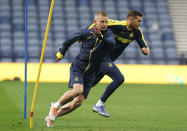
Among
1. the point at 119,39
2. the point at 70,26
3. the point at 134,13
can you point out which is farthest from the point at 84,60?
the point at 70,26

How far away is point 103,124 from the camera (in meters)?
7.57

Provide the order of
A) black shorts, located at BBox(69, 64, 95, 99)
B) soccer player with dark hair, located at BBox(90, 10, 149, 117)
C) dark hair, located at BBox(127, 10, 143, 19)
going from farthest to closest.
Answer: soccer player with dark hair, located at BBox(90, 10, 149, 117) → dark hair, located at BBox(127, 10, 143, 19) → black shorts, located at BBox(69, 64, 95, 99)

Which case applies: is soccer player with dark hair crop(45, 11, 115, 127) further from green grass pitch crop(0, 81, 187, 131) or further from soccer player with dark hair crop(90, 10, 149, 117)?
soccer player with dark hair crop(90, 10, 149, 117)

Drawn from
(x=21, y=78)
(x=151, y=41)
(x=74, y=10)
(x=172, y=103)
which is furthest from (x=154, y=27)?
(x=172, y=103)

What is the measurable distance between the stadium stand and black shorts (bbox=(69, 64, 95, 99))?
16.2 m

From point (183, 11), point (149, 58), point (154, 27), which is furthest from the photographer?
point (183, 11)

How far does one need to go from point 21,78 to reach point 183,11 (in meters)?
13.7

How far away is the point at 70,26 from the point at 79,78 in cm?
1987

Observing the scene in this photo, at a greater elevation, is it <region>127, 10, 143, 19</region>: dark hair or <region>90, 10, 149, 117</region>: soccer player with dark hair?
<region>127, 10, 143, 19</region>: dark hair

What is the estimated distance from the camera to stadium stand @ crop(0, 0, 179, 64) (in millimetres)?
24312

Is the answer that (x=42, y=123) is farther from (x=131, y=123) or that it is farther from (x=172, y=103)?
(x=172, y=103)

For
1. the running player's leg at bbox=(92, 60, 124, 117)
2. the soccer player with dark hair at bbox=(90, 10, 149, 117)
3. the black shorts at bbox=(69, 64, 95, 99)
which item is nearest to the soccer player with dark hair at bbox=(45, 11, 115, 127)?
the black shorts at bbox=(69, 64, 95, 99)

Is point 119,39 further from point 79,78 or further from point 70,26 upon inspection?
point 70,26

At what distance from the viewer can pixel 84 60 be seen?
23.4 ft
